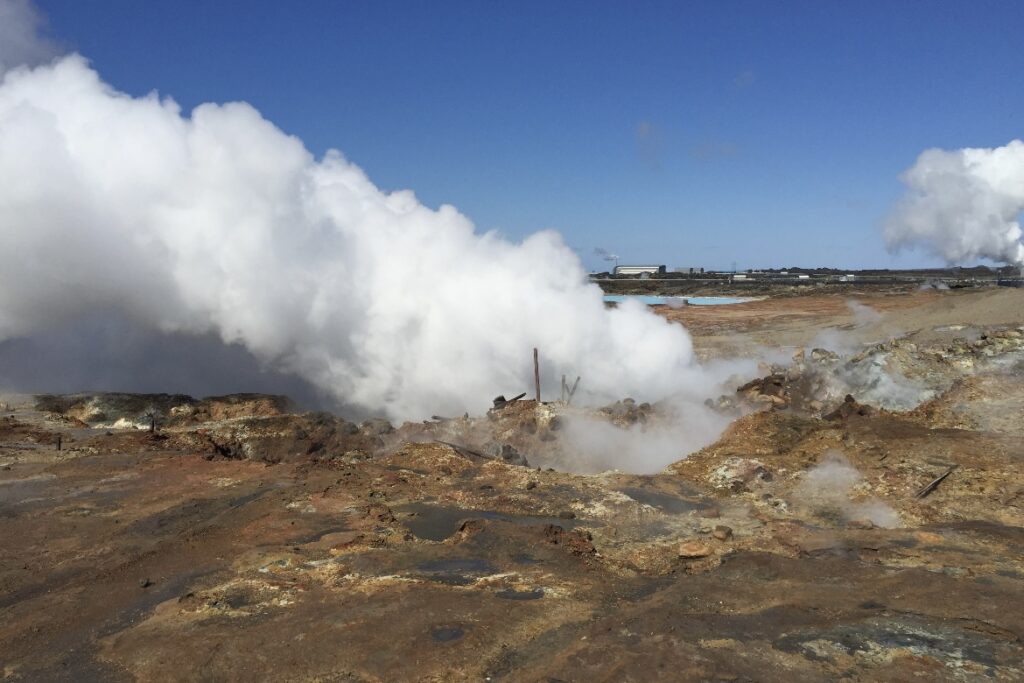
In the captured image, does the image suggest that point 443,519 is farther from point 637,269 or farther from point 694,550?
point 637,269

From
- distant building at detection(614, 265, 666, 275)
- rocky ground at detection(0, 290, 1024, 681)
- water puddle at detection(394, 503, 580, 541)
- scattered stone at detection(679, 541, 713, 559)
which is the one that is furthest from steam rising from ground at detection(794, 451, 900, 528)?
distant building at detection(614, 265, 666, 275)

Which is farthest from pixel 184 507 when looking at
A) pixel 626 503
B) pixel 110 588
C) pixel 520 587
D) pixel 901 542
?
pixel 901 542

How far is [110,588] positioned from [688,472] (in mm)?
9578

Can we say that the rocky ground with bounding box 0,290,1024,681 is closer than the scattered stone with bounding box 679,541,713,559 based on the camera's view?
Yes

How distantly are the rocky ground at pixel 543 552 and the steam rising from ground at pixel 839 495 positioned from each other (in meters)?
0.05

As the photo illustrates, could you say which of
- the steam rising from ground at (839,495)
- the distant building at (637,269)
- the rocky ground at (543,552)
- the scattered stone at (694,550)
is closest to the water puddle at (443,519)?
the rocky ground at (543,552)

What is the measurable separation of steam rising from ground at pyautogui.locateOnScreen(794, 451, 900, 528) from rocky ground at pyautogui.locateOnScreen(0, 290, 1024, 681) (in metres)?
0.05

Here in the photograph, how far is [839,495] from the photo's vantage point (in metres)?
10.9

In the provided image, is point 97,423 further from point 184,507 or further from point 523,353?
point 523,353

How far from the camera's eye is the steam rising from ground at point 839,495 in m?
10.0

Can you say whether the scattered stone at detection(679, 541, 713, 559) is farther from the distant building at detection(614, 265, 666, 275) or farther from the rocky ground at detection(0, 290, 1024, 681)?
the distant building at detection(614, 265, 666, 275)

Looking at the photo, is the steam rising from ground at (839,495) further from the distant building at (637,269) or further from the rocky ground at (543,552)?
the distant building at (637,269)

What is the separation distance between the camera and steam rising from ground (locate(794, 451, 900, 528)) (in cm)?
1003

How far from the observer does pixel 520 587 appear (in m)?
7.86
